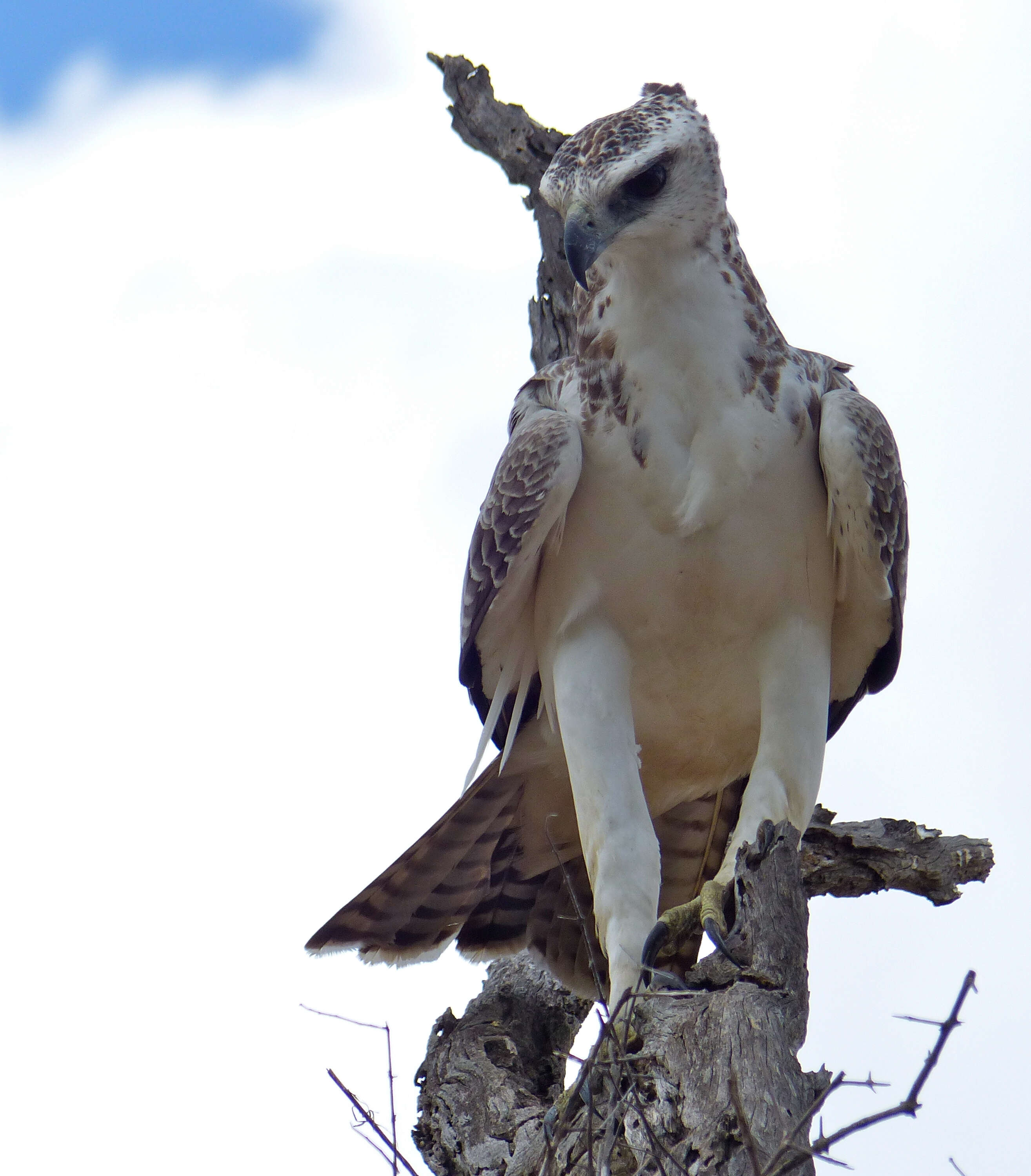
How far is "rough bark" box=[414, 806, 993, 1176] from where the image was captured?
10.9 ft

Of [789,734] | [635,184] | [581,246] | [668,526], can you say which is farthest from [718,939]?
[635,184]

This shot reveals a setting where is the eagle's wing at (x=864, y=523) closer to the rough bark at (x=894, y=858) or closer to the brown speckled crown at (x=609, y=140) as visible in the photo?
the rough bark at (x=894, y=858)

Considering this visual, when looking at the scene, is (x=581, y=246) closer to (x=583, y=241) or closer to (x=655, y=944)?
(x=583, y=241)

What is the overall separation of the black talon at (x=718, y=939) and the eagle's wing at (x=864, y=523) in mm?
1258

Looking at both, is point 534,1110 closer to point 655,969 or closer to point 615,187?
Answer: point 655,969

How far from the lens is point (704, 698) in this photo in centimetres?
492

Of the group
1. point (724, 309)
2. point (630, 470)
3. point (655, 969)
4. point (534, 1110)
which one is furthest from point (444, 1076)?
point (724, 309)

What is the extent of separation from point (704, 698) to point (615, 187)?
5.61 ft

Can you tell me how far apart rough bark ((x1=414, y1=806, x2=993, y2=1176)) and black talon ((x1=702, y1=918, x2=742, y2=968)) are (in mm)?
21

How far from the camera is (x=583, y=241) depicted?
4262 mm

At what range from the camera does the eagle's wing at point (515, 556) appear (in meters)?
4.49

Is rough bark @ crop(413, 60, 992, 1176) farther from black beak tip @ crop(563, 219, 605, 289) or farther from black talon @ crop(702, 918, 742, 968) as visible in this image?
black beak tip @ crop(563, 219, 605, 289)

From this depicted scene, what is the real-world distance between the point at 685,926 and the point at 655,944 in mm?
113

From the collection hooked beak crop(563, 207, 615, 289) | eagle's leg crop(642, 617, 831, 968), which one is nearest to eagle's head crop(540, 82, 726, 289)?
hooked beak crop(563, 207, 615, 289)
